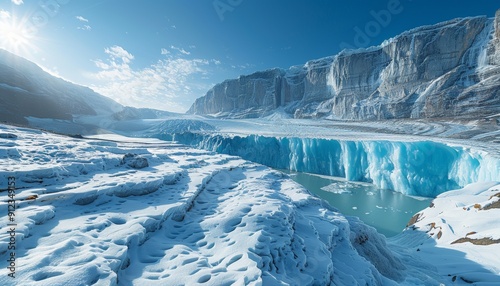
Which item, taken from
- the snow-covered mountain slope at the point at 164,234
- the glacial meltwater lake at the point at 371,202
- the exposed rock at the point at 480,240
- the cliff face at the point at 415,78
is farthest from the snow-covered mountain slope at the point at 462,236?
the cliff face at the point at 415,78

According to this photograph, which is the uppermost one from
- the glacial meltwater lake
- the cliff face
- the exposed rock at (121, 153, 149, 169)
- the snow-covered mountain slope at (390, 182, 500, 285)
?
the cliff face

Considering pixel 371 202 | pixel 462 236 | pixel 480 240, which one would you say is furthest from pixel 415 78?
pixel 480 240

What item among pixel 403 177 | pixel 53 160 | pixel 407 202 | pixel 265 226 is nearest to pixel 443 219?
pixel 407 202

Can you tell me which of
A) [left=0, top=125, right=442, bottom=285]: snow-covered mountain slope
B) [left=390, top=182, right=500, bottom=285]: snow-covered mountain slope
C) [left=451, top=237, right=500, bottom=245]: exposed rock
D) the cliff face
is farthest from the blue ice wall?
the cliff face

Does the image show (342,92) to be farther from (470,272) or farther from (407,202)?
(470,272)

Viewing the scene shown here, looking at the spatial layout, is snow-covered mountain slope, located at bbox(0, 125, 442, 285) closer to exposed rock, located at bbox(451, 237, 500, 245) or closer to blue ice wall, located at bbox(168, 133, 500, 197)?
exposed rock, located at bbox(451, 237, 500, 245)

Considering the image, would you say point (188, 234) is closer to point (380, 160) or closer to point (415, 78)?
point (380, 160)
